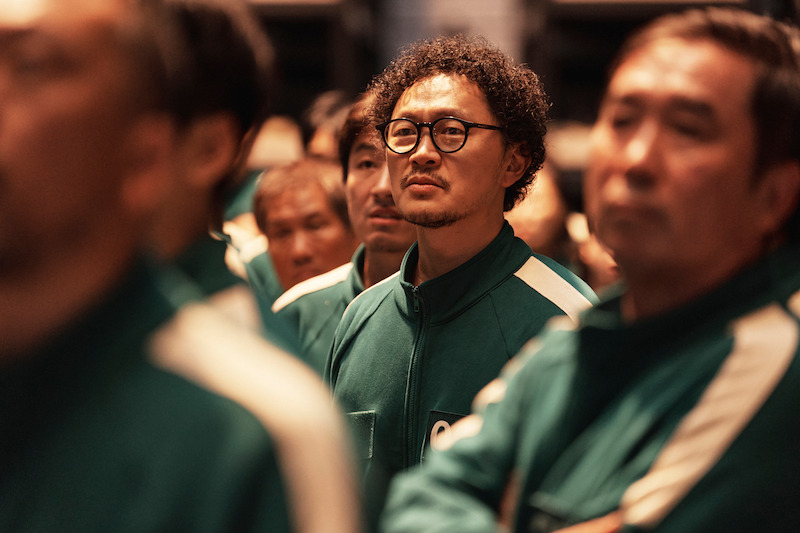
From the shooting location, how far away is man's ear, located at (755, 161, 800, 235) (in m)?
1.10

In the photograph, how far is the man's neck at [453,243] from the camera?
2.15m

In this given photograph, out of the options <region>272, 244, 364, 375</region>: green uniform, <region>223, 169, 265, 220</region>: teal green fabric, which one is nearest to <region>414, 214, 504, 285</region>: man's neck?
<region>272, 244, 364, 375</region>: green uniform

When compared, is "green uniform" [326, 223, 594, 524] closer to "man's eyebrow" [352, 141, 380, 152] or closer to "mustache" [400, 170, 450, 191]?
"mustache" [400, 170, 450, 191]

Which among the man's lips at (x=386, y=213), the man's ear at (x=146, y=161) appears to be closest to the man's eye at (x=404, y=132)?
the man's lips at (x=386, y=213)

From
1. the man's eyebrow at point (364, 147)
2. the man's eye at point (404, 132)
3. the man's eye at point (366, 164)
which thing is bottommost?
the man's eye at point (366, 164)

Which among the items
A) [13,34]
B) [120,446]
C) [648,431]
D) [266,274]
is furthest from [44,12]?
[266,274]

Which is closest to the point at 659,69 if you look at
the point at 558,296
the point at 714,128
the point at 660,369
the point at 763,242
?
the point at 714,128

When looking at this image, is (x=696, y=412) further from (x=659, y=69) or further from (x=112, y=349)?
(x=112, y=349)

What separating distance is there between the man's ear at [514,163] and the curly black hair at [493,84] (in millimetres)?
14

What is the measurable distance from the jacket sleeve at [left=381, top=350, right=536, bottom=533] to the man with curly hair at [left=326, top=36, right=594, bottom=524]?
66 centimetres

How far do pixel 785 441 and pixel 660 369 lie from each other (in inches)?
6.1

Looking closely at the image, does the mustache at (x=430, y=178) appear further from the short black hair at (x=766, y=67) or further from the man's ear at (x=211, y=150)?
the short black hair at (x=766, y=67)

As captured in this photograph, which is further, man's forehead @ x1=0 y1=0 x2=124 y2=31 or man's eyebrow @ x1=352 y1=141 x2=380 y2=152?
man's eyebrow @ x1=352 y1=141 x2=380 y2=152

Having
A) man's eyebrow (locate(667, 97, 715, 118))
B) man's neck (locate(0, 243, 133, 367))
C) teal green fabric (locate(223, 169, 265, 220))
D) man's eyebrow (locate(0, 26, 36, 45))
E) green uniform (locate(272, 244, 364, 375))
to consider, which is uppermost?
man's eyebrow (locate(0, 26, 36, 45))
